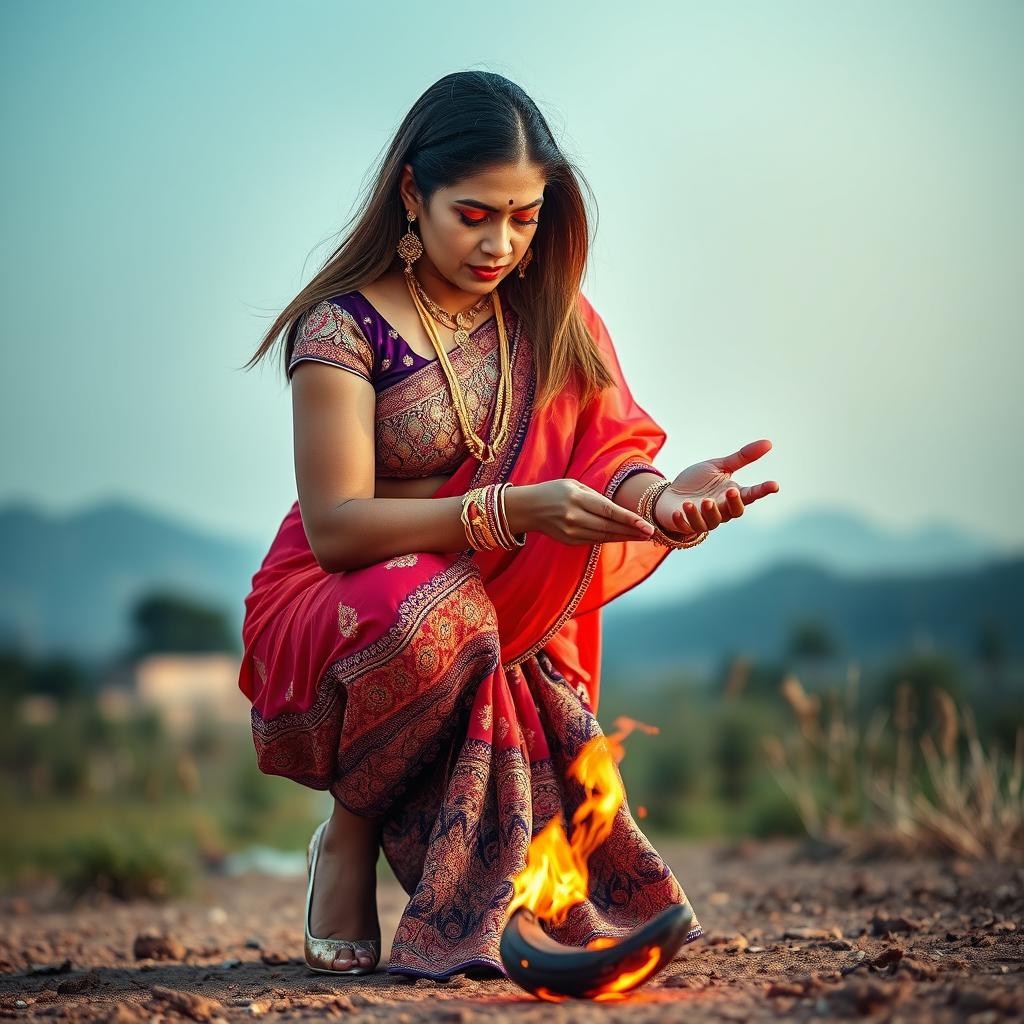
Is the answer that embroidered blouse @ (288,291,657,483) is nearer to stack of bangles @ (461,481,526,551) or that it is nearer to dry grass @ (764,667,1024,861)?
stack of bangles @ (461,481,526,551)

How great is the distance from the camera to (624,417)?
325 centimetres

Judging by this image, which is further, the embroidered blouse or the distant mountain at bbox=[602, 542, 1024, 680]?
the distant mountain at bbox=[602, 542, 1024, 680]

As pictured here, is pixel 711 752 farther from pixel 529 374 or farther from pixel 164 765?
pixel 529 374

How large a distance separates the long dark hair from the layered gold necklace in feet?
0.26

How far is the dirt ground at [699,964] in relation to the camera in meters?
2.15

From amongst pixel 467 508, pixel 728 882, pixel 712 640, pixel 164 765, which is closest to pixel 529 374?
pixel 467 508

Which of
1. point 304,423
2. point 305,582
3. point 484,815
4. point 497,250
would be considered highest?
point 497,250

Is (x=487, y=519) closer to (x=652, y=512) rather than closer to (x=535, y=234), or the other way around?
(x=652, y=512)

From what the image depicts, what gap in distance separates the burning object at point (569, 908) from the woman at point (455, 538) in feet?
0.15

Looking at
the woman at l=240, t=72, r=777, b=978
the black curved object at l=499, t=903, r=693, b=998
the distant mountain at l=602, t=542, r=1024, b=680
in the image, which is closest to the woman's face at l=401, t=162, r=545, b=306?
the woman at l=240, t=72, r=777, b=978

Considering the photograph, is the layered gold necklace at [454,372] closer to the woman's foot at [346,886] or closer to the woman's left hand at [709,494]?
the woman's left hand at [709,494]

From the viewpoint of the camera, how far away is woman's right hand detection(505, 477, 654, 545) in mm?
2742

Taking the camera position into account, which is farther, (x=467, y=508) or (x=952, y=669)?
(x=952, y=669)

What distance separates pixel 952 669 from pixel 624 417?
8441mm
